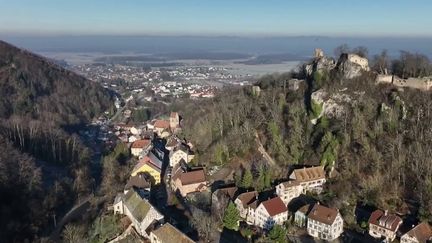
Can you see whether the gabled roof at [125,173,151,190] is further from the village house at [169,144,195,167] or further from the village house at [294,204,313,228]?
the village house at [294,204,313,228]

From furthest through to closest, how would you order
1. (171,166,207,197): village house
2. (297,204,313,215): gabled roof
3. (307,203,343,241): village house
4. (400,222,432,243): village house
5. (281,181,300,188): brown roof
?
(171,166,207,197): village house
(281,181,300,188): brown roof
(297,204,313,215): gabled roof
(307,203,343,241): village house
(400,222,432,243): village house

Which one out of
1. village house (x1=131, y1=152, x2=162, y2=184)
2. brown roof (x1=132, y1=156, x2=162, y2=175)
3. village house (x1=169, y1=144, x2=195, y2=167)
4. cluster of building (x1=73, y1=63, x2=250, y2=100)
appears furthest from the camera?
cluster of building (x1=73, y1=63, x2=250, y2=100)

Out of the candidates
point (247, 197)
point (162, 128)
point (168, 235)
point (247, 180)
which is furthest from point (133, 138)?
point (168, 235)

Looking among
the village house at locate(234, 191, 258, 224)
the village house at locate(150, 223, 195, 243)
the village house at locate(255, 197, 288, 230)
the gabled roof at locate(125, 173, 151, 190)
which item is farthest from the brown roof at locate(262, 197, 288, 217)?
the gabled roof at locate(125, 173, 151, 190)

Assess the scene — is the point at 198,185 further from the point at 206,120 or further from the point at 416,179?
the point at 416,179

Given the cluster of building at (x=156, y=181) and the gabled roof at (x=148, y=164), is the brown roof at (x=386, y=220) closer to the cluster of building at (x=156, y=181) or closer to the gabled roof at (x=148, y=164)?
the cluster of building at (x=156, y=181)

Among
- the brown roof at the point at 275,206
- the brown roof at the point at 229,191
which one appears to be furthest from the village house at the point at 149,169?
the brown roof at the point at 275,206

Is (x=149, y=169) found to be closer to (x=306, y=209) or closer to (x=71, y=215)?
(x=71, y=215)
